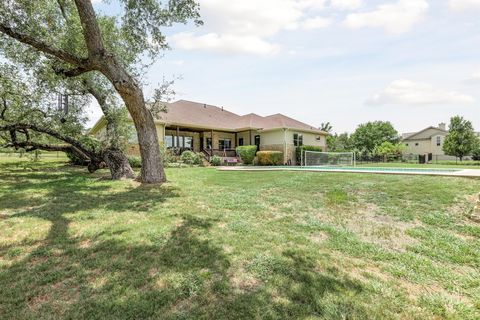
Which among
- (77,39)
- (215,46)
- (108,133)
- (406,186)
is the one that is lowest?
(406,186)

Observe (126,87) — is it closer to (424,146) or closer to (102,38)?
(102,38)

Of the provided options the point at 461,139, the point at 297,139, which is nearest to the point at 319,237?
the point at 297,139

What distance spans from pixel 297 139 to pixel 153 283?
889 inches

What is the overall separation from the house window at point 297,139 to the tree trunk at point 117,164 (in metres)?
16.5

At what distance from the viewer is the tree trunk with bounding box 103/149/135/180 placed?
410 inches

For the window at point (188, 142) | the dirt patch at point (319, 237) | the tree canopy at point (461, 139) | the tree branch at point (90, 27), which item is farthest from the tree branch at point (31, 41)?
the tree canopy at point (461, 139)

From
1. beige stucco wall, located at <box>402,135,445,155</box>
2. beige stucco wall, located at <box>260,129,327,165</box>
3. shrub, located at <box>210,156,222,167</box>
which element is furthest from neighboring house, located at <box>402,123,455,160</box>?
shrub, located at <box>210,156,222,167</box>

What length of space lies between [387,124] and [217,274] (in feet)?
187

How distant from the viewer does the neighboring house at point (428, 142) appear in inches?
1608

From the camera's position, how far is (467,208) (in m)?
5.58

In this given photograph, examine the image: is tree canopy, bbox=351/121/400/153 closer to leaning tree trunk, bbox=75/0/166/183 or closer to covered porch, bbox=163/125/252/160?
covered porch, bbox=163/125/252/160

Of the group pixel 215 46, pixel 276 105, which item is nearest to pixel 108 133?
pixel 215 46

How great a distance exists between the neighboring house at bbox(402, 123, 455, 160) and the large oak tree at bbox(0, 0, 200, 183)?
43.5 metres

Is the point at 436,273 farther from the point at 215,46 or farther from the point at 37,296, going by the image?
the point at 215,46
